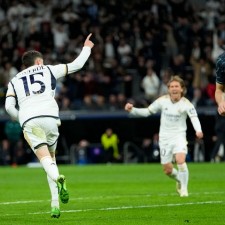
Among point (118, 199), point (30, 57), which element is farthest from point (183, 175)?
point (30, 57)

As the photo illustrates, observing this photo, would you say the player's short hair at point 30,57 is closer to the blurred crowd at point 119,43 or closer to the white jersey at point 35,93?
the white jersey at point 35,93

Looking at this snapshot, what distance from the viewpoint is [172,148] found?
63.2 feet

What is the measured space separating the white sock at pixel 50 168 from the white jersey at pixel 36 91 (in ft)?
2.30

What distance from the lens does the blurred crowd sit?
3662 centimetres

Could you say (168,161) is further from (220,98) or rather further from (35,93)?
(220,98)

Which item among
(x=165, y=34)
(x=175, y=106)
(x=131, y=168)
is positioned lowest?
(x=131, y=168)

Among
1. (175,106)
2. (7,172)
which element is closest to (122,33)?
(7,172)

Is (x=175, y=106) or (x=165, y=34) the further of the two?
(x=165, y=34)

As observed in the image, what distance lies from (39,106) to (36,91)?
0.25 meters

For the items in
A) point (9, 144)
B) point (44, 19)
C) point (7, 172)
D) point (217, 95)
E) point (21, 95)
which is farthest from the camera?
point (44, 19)

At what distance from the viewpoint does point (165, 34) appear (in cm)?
3888

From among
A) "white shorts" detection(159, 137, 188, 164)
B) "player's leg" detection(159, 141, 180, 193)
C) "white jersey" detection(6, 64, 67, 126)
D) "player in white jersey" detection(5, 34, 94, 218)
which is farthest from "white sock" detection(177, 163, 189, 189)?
"white jersey" detection(6, 64, 67, 126)

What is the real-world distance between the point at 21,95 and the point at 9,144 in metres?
22.7

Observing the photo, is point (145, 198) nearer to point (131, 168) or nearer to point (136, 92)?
point (131, 168)
